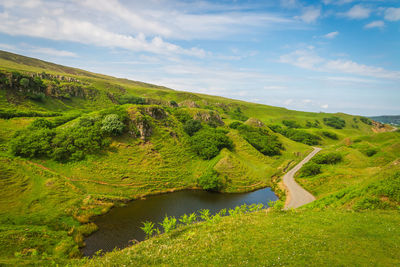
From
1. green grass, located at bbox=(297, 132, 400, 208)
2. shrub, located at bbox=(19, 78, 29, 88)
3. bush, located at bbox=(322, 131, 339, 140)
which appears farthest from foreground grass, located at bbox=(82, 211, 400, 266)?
bush, located at bbox=(322, 131, 339, 140)

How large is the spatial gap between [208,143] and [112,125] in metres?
36.4

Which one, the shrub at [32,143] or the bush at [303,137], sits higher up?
the bush at [303,137]

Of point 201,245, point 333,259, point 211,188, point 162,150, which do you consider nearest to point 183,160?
point 162,150

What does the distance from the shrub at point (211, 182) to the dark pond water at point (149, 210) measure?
1963 millimetres

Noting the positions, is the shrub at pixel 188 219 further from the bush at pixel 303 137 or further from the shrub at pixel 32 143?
the bush at pixel 303 137

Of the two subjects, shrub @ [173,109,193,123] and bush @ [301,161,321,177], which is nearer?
bush @ [301,161,321,177]

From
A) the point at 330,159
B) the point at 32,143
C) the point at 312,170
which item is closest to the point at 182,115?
the point at 32,143

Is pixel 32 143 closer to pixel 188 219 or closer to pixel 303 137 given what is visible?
pixel 188 219

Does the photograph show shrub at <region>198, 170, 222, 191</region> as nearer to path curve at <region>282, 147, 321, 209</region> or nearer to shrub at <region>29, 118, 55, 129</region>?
path curve at <region>282, 147, 321, 209</region>

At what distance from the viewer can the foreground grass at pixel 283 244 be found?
14.0 m

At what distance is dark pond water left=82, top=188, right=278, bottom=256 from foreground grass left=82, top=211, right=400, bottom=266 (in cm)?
1500

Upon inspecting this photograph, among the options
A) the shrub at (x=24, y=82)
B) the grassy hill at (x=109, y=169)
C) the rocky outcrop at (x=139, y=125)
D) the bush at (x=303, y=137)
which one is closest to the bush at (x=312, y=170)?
the grassy hill at (x=109, y=169)

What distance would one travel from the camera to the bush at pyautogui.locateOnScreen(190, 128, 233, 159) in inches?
2751

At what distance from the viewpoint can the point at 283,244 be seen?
16.1m
